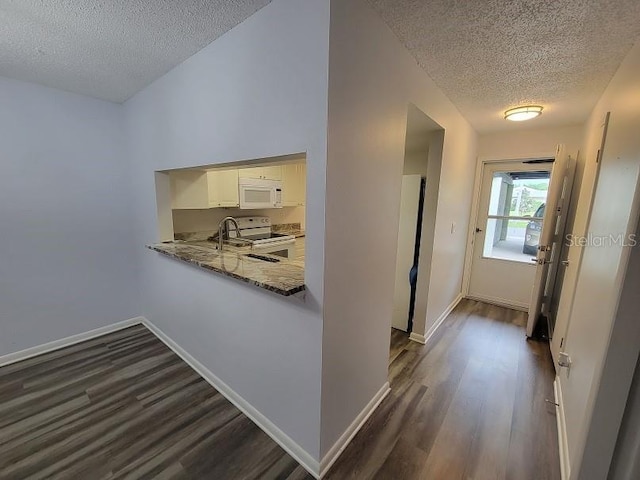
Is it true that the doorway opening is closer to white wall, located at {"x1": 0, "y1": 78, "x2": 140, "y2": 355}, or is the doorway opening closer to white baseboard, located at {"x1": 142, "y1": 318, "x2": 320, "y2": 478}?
white baseboard, located at {"x1": 142, "y1": 318, "x2": 320, "y2": 478}

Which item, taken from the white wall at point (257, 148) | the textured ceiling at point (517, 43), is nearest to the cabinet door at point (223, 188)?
the white wall at point (257, 148)

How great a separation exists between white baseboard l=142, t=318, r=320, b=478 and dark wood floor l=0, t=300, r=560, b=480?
40mm

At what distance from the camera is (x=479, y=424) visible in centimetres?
180

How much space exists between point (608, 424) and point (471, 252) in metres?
3.12

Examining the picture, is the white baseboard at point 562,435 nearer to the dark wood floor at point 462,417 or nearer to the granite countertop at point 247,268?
the dark wood floor at point 462,417

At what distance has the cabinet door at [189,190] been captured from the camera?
2.59 m

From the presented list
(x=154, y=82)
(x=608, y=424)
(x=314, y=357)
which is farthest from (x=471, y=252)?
(x=154, y=82)

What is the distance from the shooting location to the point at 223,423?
1784 mm

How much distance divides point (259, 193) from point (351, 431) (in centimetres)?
261

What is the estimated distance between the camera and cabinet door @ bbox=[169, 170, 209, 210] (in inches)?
102

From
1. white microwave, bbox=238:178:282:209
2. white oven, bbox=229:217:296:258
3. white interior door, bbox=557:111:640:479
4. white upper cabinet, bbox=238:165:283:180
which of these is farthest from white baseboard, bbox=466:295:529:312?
white upper cabinet, bbox=238:165:283:180

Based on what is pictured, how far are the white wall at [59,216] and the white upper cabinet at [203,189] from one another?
696mm

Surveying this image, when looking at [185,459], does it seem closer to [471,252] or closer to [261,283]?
[261,283]

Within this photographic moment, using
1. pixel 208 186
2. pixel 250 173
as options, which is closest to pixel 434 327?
pixel 250 173
